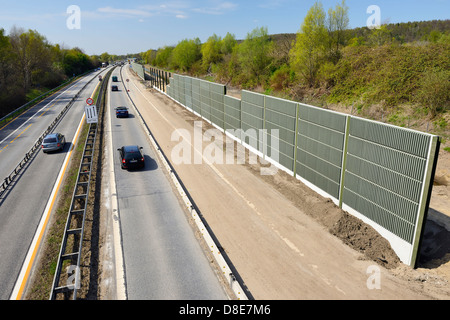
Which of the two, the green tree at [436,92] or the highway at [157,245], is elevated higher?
the green tree at [436,92]

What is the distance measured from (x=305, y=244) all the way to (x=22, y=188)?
56.6 ft

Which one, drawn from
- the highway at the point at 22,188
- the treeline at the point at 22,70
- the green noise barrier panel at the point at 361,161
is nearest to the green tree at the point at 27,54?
the treeline at the point at 22,70

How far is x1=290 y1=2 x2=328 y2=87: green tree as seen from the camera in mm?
41156

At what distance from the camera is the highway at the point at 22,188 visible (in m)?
11.9

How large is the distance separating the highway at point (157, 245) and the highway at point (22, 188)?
3997 millimetres

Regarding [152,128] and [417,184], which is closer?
[417,184]

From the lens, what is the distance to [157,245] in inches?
486

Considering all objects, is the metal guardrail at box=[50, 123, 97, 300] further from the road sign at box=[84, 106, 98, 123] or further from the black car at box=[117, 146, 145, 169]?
the road sign at box=[84, 106, 98, 123]

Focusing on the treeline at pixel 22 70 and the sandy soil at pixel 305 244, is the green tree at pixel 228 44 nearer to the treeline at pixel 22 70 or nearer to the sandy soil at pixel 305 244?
the treeline at pixel 22 70

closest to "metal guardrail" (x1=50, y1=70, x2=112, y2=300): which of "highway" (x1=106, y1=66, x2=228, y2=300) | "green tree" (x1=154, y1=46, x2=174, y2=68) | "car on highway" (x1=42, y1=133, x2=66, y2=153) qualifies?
"highway" (x1=106, y1=66, x2=228, y2=300)

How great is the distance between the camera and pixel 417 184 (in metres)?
10.4

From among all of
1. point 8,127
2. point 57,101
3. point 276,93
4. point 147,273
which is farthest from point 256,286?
point 57,101

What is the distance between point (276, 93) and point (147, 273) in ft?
145
